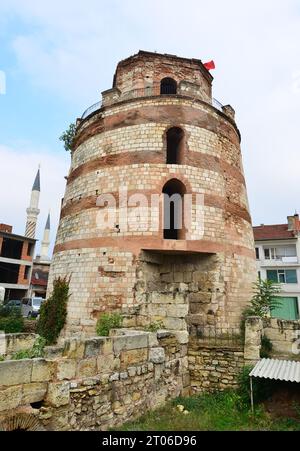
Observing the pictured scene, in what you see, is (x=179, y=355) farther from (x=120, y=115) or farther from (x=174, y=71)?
(x=174, y=71)

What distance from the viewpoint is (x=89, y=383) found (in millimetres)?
5109

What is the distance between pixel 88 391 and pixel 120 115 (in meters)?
10.2

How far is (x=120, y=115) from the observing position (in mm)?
12172

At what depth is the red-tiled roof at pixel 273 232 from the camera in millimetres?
25812

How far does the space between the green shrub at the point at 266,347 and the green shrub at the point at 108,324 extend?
4.19m

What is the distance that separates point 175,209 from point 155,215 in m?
1.14

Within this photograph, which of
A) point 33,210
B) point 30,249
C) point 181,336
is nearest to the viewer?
point 181,336

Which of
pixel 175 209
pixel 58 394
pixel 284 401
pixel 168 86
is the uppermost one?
pixel 168 86

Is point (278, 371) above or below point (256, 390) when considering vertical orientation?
above

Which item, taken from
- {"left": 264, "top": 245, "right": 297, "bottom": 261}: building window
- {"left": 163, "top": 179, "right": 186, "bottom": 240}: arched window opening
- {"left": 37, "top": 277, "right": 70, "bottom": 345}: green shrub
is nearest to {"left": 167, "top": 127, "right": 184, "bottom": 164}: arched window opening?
{"left": 163, "top": 179, "right": 186, "bottom": 240}: arched window opening

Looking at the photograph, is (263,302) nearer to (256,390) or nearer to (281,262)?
(256,390)

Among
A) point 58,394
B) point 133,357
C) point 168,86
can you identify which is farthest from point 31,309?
point 58,394

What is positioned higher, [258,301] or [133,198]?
[133,198]
